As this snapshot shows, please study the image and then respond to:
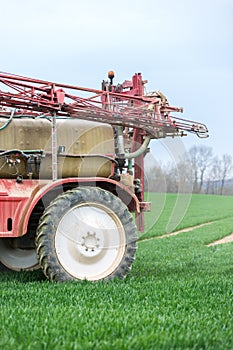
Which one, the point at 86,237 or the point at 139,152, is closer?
the point at 86,237

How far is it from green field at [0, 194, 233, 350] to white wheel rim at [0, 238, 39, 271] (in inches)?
10.9

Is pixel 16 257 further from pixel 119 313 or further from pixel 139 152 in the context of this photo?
pixel 119 313

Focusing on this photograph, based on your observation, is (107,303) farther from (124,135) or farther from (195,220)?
(195,220)

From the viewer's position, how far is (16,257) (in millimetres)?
9094

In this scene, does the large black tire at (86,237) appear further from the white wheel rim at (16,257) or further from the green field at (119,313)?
the white wheel rim at (16,257)

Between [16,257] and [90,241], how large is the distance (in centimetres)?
186

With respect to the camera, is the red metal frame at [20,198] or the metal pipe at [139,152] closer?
the red metal frame at [20,198]

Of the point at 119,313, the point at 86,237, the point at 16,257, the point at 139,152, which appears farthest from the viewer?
the point at 16,257

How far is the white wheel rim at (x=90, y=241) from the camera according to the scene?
25.1 feet

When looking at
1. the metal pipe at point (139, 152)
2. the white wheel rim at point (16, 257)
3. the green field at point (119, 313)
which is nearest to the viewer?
the green field at point (119, 313)

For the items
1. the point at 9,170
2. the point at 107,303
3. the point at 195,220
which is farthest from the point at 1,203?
the point at 195,220

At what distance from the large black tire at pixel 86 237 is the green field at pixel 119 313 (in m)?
0.28

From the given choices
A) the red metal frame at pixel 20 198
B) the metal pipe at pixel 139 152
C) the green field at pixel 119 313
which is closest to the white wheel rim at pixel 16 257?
the green field at pixel 119 313

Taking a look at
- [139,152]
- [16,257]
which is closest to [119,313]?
[139,152]
